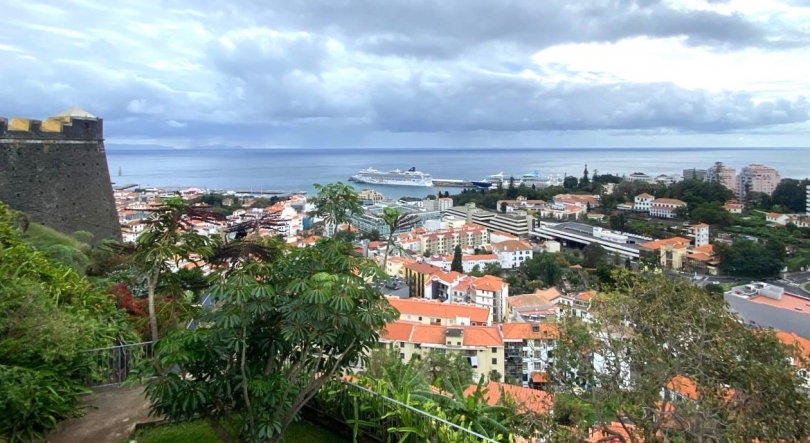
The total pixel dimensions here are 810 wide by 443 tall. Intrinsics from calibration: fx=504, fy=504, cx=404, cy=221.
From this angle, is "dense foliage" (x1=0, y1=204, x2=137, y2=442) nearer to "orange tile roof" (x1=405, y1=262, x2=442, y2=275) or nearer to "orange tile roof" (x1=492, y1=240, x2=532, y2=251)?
"orange tile roof" (x1=405, y1=262, x2=442, y2=275)

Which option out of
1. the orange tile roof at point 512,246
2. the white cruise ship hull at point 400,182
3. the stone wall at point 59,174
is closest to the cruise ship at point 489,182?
the white cruise ship hull at point 400,182

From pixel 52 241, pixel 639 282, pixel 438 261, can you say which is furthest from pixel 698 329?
pixel 438 261

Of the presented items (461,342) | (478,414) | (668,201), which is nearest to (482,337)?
(461,342)

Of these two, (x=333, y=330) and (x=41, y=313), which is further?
(x=41, y=313)

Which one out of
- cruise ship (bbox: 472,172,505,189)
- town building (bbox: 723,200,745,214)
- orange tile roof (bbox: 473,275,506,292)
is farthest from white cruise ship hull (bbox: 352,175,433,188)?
orange tile roof (bbox: 473,275,506,292)

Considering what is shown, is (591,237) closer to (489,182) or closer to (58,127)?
(58,127)

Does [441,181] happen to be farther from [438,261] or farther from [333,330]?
[333,330]
